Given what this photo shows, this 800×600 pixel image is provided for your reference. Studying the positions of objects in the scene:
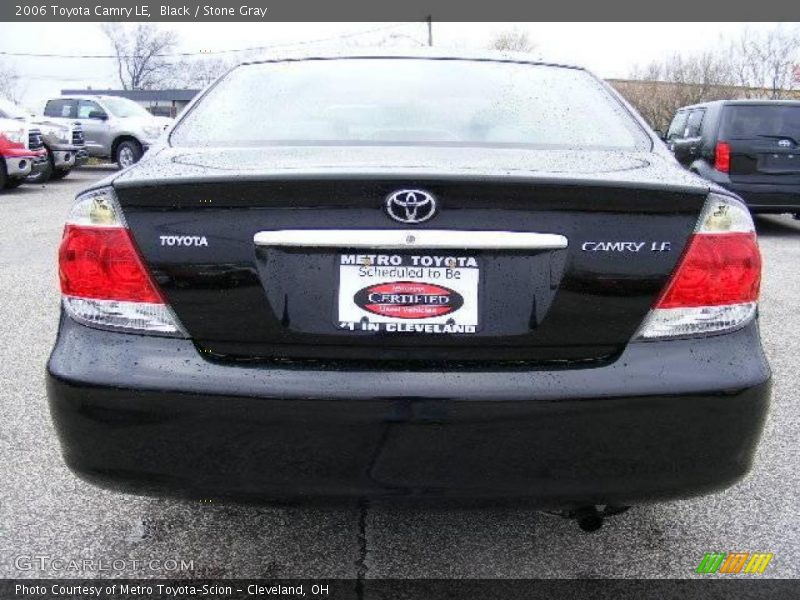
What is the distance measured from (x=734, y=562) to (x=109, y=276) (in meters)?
1.93

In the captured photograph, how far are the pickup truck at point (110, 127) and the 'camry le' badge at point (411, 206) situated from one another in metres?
19.6

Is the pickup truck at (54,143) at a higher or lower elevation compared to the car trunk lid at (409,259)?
lower

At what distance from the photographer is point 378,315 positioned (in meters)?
1.93

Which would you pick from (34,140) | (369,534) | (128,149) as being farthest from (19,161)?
(369,534)

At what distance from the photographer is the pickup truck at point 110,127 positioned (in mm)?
20547

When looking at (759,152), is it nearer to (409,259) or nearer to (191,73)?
(409,259)

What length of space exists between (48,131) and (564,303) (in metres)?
16.8

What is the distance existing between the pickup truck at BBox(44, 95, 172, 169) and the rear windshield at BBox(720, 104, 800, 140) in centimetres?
1434

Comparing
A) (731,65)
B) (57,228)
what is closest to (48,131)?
(57,228)

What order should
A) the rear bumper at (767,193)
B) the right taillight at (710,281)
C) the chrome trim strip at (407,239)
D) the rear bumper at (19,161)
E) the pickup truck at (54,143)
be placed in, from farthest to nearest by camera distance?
the pickup truck at (54,143), the rear bumper at (19,161), the rear bumper at (767,193), the right taillight at (710,281), the chrome trim strip at (407,239)

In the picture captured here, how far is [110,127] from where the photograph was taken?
20.6 meters

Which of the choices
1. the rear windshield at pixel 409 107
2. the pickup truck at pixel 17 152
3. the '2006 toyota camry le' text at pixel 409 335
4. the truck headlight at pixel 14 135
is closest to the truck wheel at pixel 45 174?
the pickup truck at pixel 17 152

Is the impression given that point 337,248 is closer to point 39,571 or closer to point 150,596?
point 150,596

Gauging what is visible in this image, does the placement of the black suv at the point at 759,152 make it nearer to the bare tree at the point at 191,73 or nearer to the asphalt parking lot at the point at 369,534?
the asphalt parking lot at the point at 369,534
